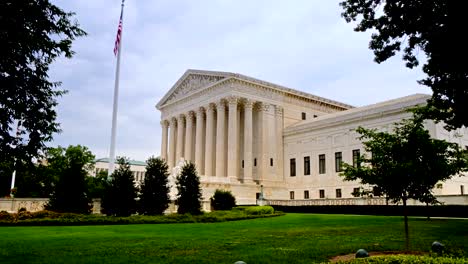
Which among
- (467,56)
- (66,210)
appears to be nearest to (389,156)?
(467,56)

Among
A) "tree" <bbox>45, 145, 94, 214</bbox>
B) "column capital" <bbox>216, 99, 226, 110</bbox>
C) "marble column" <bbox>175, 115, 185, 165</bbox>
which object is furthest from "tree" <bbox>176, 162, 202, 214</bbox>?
"marble column" <bbox>175, 115, 185, 165</bbox>

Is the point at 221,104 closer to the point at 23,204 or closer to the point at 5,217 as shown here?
the point at 23,204

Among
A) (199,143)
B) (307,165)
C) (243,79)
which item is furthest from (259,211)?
(199,143)

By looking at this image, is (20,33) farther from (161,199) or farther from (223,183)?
(223,183)

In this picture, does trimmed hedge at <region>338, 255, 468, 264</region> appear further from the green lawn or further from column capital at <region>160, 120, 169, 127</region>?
column capital at <region>160, 120, 169, 127</region>

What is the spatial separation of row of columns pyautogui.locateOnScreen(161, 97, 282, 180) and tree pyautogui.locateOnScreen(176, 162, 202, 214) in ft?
76.4

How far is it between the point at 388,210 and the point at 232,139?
30219mm

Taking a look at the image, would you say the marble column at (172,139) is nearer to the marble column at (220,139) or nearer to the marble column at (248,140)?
the marble column at (220,139)

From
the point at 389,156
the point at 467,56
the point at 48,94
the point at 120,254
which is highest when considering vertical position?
the point at 467,56

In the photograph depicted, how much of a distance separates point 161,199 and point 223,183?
2158 centimetres

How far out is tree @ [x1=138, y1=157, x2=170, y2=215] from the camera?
122 feet

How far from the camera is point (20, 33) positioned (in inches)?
416

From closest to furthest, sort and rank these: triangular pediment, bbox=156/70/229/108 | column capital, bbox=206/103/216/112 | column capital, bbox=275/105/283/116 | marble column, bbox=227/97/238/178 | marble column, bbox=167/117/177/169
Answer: marble column, bbox=227/97/238/178, triangular pediment, bbox=156/70/229/108, column capital, bbox=206/103/216/112, column capital, bbox=275/105/283/116, marble column, bbox=167/117/177/169

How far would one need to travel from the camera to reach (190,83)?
74062 mm
